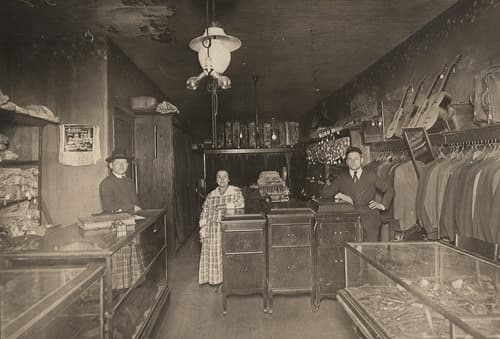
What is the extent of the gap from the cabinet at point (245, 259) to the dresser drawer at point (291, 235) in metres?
0.13

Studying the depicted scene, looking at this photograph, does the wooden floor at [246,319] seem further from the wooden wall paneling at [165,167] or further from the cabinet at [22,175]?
the wooden wall paneling at [165,167]

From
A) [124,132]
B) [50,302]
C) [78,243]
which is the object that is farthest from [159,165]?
[50,302]

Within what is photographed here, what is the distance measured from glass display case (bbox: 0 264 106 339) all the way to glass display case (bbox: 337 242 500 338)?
5.01ft

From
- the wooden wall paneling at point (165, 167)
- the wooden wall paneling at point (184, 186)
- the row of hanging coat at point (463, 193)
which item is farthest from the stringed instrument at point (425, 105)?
the wooden wall paneling at point (184, 186)

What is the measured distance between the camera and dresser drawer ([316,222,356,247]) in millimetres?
4090

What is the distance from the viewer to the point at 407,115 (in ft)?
14.9

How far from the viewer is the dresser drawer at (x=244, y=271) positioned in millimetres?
4016

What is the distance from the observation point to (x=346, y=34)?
15.7 ft

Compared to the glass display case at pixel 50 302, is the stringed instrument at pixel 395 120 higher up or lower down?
higher up

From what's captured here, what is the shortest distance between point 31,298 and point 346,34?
4.46 metres

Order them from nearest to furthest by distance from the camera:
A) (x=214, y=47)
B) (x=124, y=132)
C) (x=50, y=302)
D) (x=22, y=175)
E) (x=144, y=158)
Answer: (x=50, y=302)
(x=214, y=47)
(x=22, y=175)
(x=124, y=132)
(x=144, y=158)

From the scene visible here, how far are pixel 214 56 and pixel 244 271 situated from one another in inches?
87.7

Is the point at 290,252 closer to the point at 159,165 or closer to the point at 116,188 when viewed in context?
the point at 116,188

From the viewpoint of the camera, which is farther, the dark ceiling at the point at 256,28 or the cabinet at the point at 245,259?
the cabinet at the point at 245,259
